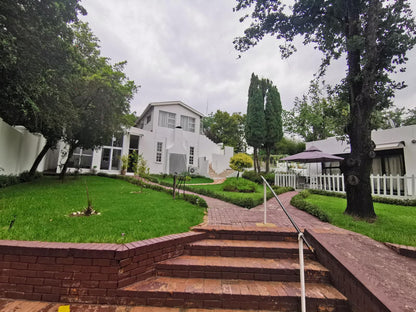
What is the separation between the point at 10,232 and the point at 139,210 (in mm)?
2332

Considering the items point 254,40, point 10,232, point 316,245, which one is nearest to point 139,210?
point 10,232

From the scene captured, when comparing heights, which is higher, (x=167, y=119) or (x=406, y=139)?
(x=167, y=119)

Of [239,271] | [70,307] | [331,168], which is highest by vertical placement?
[331,168]

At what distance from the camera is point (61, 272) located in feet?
7.50

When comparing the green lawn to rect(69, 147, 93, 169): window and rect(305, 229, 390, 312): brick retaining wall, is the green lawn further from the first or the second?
rect(69, 147, 93, 169): window

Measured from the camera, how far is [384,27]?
4.77 m

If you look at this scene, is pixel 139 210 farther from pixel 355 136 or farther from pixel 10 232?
pixel 355 136

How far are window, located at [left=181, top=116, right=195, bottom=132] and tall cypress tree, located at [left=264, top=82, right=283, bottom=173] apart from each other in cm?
762

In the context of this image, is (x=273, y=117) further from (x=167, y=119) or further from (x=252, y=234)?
(x=252, y=234)

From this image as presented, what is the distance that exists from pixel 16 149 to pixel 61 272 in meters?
10.0

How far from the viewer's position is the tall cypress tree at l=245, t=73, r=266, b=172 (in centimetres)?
1620

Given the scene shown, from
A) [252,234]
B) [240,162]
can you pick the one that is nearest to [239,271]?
[252,234]

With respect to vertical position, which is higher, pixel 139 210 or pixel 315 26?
pixel 315 26

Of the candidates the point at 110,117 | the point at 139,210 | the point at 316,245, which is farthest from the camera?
the point at 110,117
